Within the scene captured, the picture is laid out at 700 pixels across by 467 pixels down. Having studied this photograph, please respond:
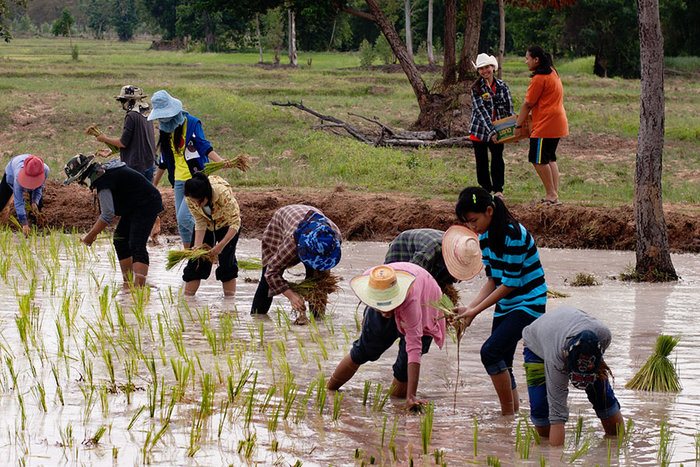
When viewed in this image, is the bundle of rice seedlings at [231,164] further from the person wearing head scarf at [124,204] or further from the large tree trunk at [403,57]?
the large tree trunk at [403,57]

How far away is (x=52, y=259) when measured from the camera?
960cm

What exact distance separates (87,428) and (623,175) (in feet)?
35.3

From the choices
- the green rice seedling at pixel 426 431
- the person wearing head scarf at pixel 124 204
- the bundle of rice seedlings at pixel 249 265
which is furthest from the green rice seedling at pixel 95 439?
the bundle of rice seedlings at pixel 249 265

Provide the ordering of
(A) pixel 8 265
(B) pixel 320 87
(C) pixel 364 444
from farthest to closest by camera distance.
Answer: (B) pixel 320 87 < (A) pixel 8 265 < (C) pixel 364 444

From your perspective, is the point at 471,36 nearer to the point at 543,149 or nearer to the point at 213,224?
the point at 543,149

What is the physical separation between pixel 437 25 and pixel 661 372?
49.8 meters

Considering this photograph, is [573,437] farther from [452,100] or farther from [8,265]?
[452,100]

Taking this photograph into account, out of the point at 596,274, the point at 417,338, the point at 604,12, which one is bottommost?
the point at 596,274

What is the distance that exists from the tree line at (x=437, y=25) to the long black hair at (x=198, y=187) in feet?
36.4

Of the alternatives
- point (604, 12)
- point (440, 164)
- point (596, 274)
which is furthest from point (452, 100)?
point (604, 12)

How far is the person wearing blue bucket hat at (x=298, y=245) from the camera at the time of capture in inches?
253

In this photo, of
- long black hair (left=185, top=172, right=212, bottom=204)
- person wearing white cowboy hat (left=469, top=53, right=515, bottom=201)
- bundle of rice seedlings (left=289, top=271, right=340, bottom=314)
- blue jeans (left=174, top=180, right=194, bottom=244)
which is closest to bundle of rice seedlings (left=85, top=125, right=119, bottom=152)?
blue jeans (left=174, top=180, right=194, bottom=244)

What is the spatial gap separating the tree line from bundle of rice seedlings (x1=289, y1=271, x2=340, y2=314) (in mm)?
11032

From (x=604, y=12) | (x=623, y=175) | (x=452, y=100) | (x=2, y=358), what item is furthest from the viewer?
(x=604, y=12)
